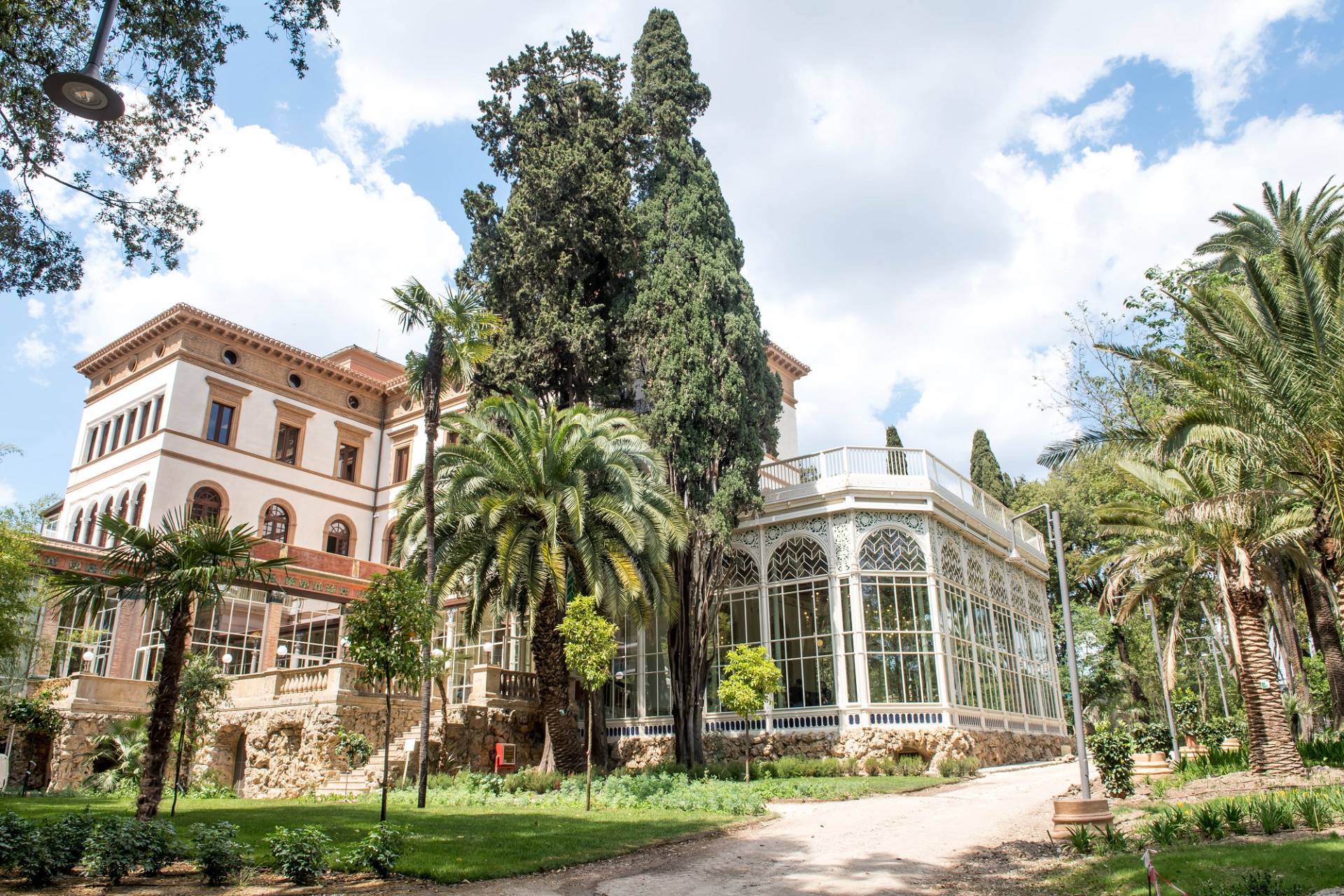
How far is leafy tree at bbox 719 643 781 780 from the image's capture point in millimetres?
18938

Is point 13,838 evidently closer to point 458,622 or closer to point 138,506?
point 458,622

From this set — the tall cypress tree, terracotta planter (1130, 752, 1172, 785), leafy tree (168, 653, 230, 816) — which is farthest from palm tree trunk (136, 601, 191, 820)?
terracotta planter (1130, 752, 1172, 785)

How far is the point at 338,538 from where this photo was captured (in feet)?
118

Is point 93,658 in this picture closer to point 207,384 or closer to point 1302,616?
point 207,384

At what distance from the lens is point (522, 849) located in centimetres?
1038

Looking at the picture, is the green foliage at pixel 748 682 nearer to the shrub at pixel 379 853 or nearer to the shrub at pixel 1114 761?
the shrub at pixel 1114 761

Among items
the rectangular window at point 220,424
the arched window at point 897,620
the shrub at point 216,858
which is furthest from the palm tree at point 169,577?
the rectangular window at point 220,424

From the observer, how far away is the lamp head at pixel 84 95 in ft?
20.6

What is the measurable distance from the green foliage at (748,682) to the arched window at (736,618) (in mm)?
3674

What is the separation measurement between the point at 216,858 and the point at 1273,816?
11.1m

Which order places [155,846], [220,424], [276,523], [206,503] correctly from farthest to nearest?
[276,523] < [220,424] < [206,503] < [155,846]

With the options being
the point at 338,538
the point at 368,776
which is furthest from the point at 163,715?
the point at 338,538

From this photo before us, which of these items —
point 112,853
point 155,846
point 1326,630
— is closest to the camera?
point 112,853

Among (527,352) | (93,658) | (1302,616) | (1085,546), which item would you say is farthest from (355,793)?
(1085,546)
